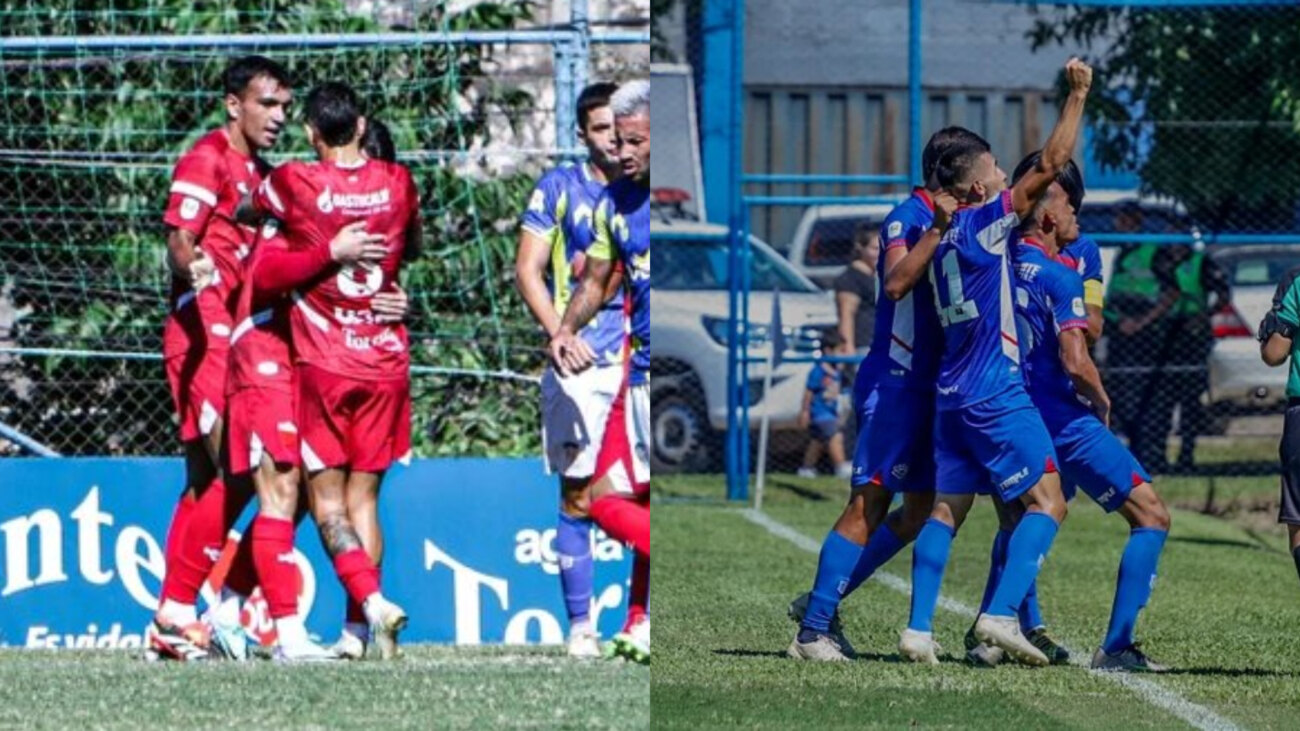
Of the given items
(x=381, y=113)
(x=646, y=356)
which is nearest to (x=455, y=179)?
(x=381, y=113)

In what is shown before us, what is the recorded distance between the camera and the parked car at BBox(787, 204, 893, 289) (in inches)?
544

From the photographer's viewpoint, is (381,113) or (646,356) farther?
(381,113)

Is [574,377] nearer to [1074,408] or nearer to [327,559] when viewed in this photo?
[1074,408]

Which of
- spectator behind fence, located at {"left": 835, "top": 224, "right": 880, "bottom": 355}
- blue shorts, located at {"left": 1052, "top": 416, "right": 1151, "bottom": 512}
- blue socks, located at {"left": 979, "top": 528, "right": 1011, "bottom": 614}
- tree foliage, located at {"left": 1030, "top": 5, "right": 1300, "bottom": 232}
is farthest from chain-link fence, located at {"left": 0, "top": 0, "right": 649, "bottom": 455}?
blue shorts, located at {"left": 1052, "top": 416, "right": 1151, "bottom": 512}

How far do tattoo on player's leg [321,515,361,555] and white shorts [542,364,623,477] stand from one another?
2.22ft

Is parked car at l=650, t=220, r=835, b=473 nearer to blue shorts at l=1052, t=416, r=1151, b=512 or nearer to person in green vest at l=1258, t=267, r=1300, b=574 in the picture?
blue shorts at l=1052, t=416, r=1151, b=512

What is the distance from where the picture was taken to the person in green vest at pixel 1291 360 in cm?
696

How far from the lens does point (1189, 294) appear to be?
13422mm

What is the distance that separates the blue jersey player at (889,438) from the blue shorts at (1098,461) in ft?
1.24

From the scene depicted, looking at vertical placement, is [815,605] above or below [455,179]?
below

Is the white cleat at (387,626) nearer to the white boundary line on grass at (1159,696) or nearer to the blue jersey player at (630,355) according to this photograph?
the blue jersey player at (630,355)

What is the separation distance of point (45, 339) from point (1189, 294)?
5.81m

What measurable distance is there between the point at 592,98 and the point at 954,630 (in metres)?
2.58

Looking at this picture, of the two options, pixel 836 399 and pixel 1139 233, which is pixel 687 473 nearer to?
pixel 836 399
